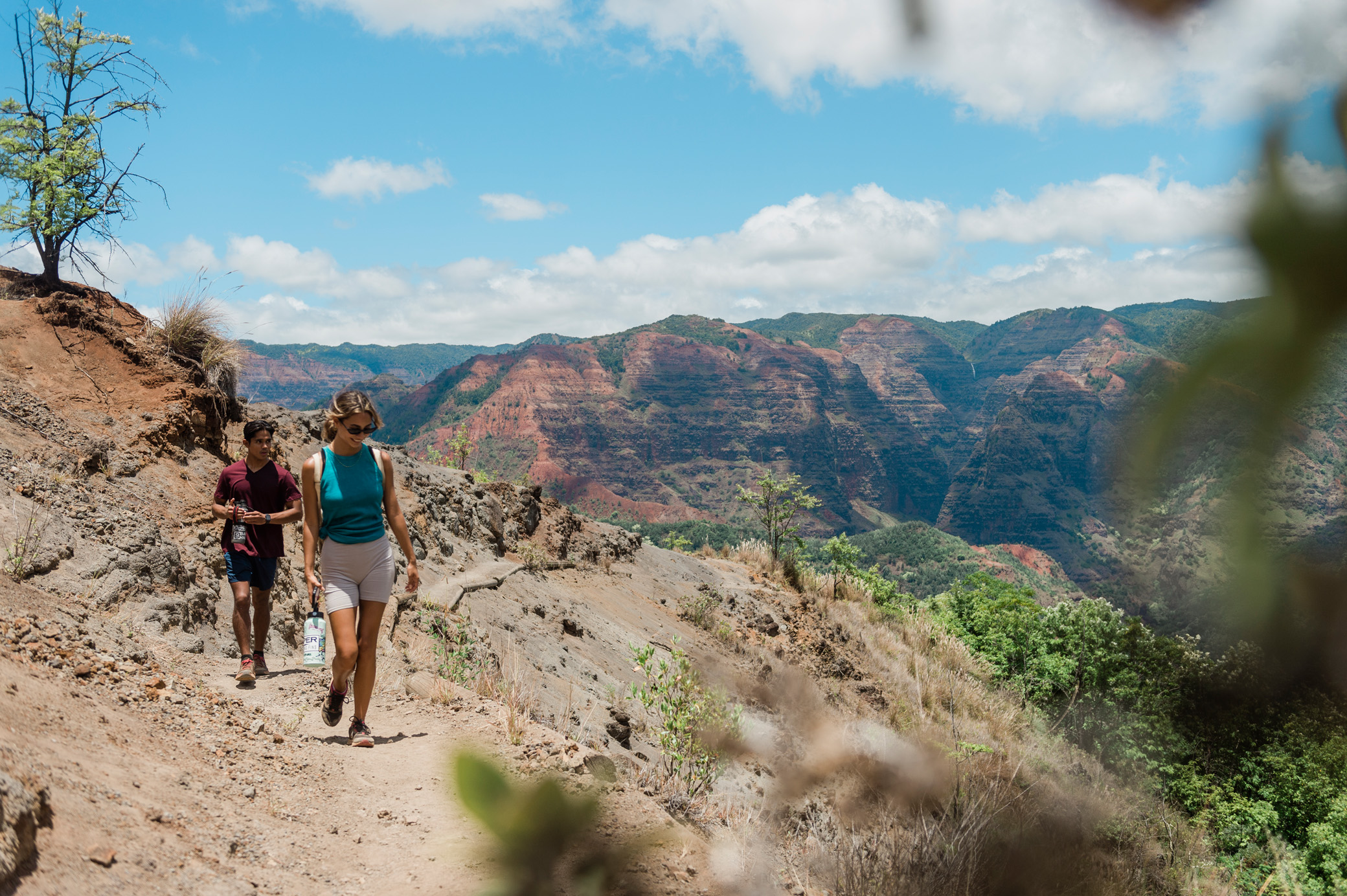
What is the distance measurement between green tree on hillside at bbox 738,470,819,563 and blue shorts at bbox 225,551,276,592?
46.6ft

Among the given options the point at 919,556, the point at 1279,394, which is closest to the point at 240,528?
the point at 1279,394

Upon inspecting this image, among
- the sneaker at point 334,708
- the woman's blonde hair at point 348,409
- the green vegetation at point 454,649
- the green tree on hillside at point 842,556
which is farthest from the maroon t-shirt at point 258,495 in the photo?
the green tree on hillside at point 842,556

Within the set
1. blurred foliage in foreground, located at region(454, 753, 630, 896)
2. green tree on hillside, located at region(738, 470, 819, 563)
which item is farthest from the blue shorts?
green tree on hillside, located at region(738, 470, 819, 563)

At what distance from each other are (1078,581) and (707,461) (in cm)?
17359

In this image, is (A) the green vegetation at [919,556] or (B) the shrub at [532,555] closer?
(B) the shrub at [532,555]

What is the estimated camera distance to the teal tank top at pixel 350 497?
4.06 meters

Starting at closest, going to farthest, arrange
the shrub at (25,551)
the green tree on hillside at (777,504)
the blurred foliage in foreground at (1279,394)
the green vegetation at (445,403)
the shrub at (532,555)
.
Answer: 1. the blurred foliage in foreground at (1279,394)
2. the shrub at (25,551)
3. the shrub at (532,555)
4. the green tree on hillside at (777,504)
5. the green vegetation at (445,403)

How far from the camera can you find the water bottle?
4.32 metres

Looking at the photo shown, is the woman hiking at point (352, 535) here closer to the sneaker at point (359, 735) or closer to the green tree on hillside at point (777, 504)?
the sneaker at point (359, 735)

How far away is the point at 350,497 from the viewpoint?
408cm

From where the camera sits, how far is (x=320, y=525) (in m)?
4.14

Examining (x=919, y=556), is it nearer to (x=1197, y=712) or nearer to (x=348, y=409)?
(x=348, y=409)

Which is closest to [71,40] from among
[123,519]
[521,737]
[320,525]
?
[123,519]

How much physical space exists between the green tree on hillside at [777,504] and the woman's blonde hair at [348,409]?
50.1 ft
